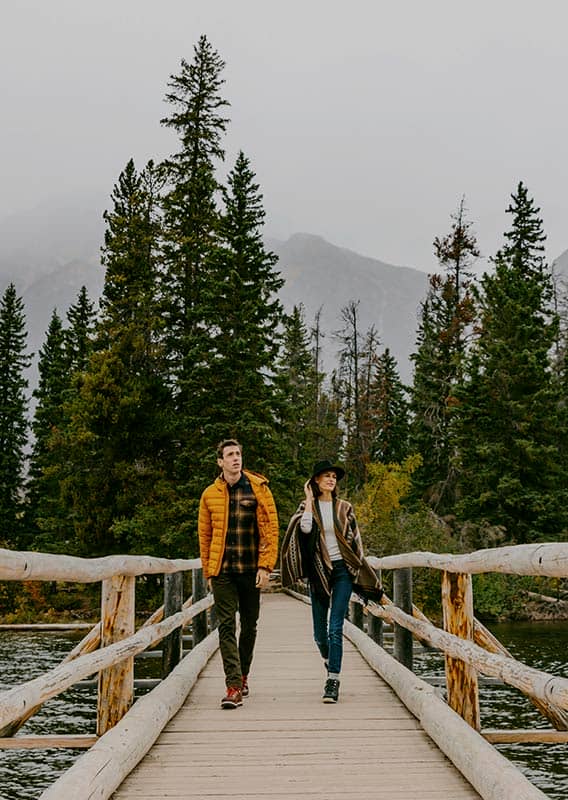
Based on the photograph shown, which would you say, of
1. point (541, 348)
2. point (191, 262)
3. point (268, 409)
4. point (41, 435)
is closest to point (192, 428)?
point (268, 409)

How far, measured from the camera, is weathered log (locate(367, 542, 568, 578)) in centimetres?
322

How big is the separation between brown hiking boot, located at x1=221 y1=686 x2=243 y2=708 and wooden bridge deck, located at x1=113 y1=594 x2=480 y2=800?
3.4 inches

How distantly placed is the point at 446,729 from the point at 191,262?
3343 centimetres

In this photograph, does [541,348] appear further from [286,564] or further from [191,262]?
[286,564]

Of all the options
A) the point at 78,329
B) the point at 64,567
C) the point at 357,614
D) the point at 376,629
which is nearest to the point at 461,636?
the point at 64,567

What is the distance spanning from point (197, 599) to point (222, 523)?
5016 mm

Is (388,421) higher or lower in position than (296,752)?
higher

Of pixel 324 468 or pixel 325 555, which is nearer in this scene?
pixel 325 555

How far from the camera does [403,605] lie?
7.77 metres

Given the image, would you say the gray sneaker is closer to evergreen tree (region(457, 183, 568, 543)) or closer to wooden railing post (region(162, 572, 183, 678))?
wooden railing post (region(162, 572, 183, 678))

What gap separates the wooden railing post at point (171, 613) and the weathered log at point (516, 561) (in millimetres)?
2824

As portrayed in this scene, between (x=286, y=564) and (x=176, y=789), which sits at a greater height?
(x=286, y=564)

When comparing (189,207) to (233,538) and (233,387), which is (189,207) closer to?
(233,387)

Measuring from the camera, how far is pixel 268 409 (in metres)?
32.4
